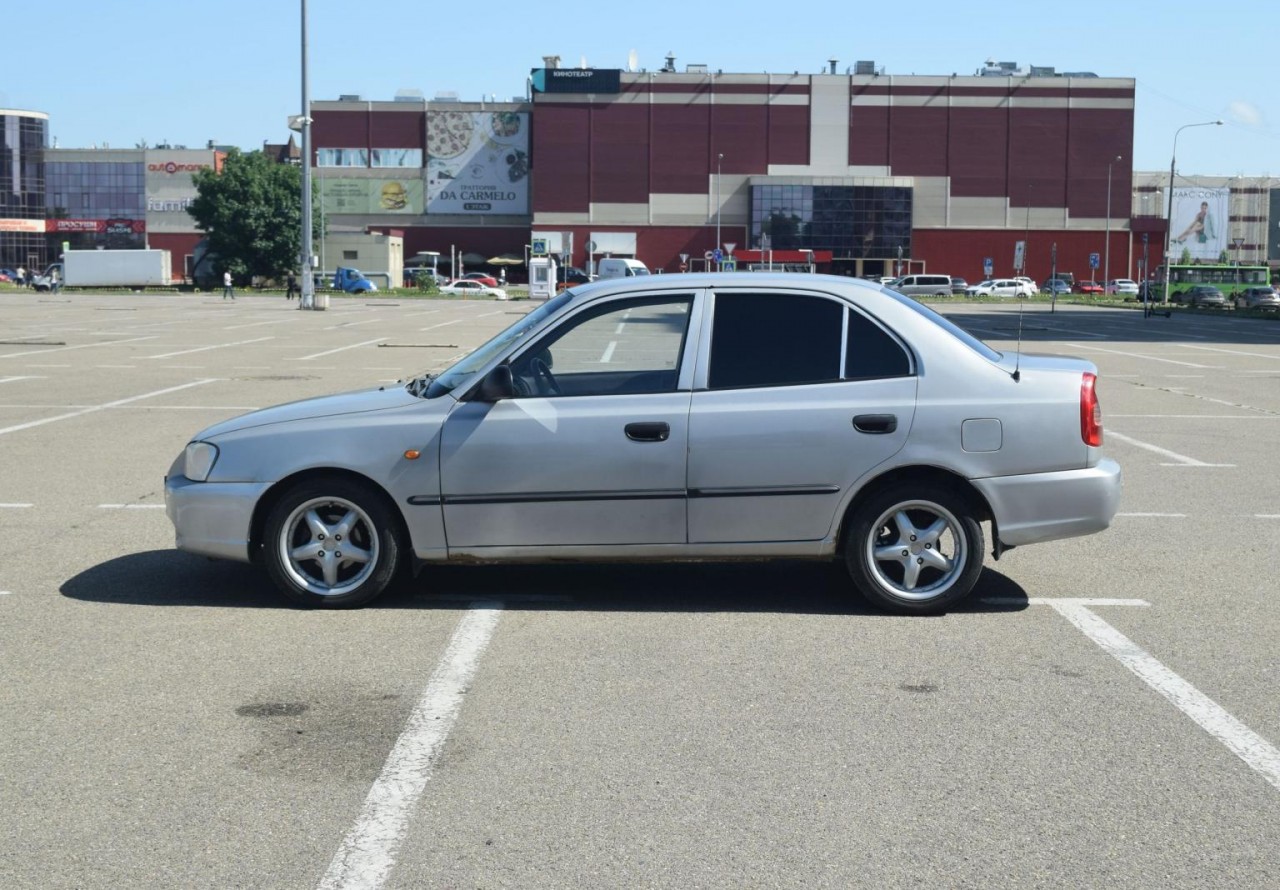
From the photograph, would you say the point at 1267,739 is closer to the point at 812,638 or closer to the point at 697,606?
the point at 812,638

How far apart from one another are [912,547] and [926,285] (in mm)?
83758

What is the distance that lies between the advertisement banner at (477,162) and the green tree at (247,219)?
641 inches

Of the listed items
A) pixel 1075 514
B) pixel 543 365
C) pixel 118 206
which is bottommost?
pixel 1075 514

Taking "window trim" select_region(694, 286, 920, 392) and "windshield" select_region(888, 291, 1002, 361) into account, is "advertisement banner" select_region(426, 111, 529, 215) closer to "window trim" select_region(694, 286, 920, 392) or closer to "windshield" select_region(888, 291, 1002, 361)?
"windshield" select_region(888, 291, 1002, 361)

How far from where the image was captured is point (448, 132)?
116 metres

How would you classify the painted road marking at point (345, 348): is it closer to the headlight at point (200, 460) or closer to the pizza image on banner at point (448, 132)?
the headlight at point (200, 460)

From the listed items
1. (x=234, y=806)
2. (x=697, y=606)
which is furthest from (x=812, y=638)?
(x=234, y=806)

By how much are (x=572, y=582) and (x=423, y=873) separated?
12.9 ft

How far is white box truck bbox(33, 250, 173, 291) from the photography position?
95438 millimetres

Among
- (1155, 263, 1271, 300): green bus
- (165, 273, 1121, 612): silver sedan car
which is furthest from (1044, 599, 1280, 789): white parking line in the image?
(1155, 263, 1271, 300): green bus

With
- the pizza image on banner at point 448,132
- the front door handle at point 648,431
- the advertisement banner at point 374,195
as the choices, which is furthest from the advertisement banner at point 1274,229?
the front door handle at point 648,431

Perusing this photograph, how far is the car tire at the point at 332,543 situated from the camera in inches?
281

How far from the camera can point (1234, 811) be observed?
4.59 m

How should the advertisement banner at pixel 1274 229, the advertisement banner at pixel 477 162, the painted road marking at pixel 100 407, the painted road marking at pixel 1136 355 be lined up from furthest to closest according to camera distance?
the advertisement banner at pixel 1274 229
the advertisement banner at pixel 477 162
the painted road marking at pixel 1136 355
the painted road marking at pixel 100 407
